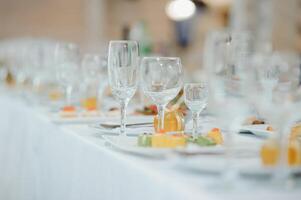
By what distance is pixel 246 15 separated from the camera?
20.4 ft

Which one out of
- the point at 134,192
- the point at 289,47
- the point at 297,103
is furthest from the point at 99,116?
the point at 289,47

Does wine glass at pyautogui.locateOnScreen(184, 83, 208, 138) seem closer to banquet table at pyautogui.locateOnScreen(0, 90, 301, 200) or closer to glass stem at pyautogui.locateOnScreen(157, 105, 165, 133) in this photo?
glass stem at pyautogui.locateOnScreen(157, 105, 165, 133)

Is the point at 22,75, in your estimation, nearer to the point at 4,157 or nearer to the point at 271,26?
the point at 4,157

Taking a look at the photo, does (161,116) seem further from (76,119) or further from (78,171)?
(76,119)

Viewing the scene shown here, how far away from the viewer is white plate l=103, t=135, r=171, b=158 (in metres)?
1.04

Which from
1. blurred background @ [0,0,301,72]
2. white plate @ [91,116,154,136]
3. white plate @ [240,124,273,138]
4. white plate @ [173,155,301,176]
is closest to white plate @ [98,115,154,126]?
white plate @ [91,116,154,136]

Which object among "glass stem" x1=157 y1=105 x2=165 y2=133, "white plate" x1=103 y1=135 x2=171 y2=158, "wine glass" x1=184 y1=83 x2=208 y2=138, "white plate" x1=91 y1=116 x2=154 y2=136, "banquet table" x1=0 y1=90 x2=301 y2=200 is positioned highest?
"wine glass" x1=184 y1=83 x2=208 y2=138

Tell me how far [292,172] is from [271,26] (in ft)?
17.3

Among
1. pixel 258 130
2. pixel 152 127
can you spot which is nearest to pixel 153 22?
pixel 152 127

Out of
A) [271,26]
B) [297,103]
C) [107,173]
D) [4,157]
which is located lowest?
[4,157]

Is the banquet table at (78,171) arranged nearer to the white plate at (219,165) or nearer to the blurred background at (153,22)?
the white plate at (219,165)

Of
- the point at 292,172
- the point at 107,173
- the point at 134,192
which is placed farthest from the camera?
the point at 107,173

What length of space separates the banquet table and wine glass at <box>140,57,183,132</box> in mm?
165

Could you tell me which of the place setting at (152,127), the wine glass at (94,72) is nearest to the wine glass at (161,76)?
the place setting at (152,127)
